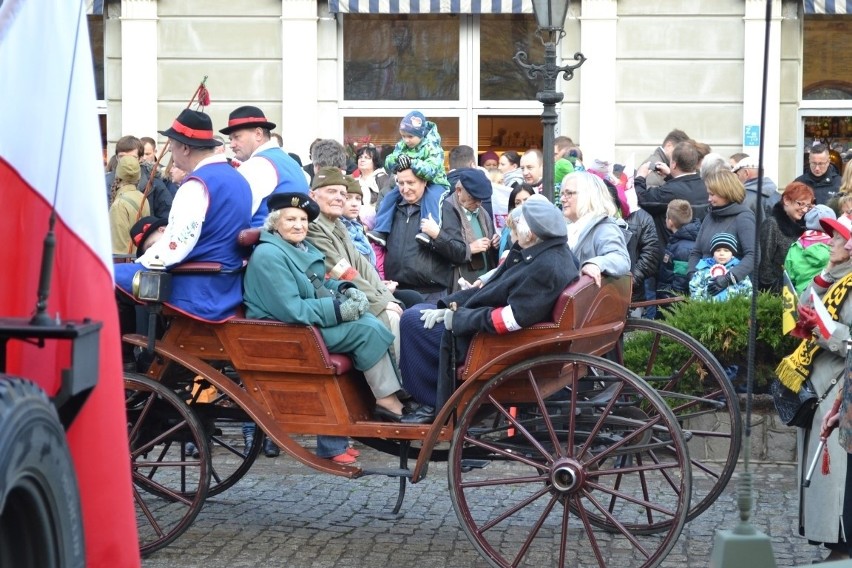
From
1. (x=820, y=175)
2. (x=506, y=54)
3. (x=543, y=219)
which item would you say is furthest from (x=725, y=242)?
(x=506, y=54)

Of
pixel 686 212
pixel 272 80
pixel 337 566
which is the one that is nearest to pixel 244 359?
pixel 337 566

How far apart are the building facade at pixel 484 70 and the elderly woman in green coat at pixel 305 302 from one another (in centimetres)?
831

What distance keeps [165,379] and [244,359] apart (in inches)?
19.8

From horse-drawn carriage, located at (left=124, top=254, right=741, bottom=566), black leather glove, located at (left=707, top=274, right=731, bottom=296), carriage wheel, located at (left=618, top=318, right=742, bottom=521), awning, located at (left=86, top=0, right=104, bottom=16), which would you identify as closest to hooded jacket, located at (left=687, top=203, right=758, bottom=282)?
black leather glove, located at (left=707, top=274, right=731, bottom=296)

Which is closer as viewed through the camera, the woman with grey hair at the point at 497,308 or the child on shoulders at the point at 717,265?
the woman with grey hair at the point at 497,308

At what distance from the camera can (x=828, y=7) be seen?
588 inches

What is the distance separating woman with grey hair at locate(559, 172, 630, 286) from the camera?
6.92 metres

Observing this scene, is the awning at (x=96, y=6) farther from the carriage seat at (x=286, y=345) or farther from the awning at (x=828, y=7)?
the carriage seat at (x=286, y=345)

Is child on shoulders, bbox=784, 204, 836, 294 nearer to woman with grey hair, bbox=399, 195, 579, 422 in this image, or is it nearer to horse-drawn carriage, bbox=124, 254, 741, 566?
horse-drawn carriage, bbox=124, 254, 741, 566

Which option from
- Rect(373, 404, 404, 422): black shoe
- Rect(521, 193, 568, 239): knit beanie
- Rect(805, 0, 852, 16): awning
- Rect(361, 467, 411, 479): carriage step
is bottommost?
Rect(361, 467, 411, 479): carriage step

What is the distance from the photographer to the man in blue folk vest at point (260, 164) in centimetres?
709

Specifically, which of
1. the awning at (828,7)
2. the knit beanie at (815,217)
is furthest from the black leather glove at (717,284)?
the awning at (828,7)

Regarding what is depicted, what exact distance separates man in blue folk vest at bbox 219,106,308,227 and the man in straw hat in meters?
0.39

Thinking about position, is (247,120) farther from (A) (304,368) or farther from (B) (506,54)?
(B) (506,54)
